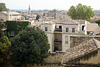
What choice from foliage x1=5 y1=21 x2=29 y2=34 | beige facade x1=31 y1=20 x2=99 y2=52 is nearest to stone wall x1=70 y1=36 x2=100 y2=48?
beige facade x1=31 y1=20 x2=99 y2=52

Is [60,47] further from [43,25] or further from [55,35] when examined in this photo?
[43,25]

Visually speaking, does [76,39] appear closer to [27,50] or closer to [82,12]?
[27,50]

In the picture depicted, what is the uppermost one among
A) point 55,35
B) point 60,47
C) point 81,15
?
point 81,15

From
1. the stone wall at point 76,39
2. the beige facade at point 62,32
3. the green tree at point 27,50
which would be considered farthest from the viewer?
the beige facade at point 62,32

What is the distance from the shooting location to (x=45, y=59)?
2552 centimetres

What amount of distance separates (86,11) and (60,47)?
841 inches

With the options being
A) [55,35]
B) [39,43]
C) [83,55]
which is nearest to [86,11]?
[55,35]

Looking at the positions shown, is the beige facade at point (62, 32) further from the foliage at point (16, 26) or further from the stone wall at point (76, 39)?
the stone wall at point (76, 39)

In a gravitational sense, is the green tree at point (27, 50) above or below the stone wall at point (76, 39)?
below

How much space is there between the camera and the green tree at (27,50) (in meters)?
23.6

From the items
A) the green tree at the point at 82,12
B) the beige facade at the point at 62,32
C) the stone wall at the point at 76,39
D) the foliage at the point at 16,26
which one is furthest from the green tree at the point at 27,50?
the green tree at the point at 82,12

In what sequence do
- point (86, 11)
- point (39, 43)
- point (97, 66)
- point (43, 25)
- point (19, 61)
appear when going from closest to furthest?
point (97, 66) → point (19, 61) → point (39, 43) → point (43, 25) → point (86, 11)

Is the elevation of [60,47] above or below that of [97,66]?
below

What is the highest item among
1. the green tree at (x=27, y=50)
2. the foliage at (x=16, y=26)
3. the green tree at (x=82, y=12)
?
the green tree at (x=82, y=12)
